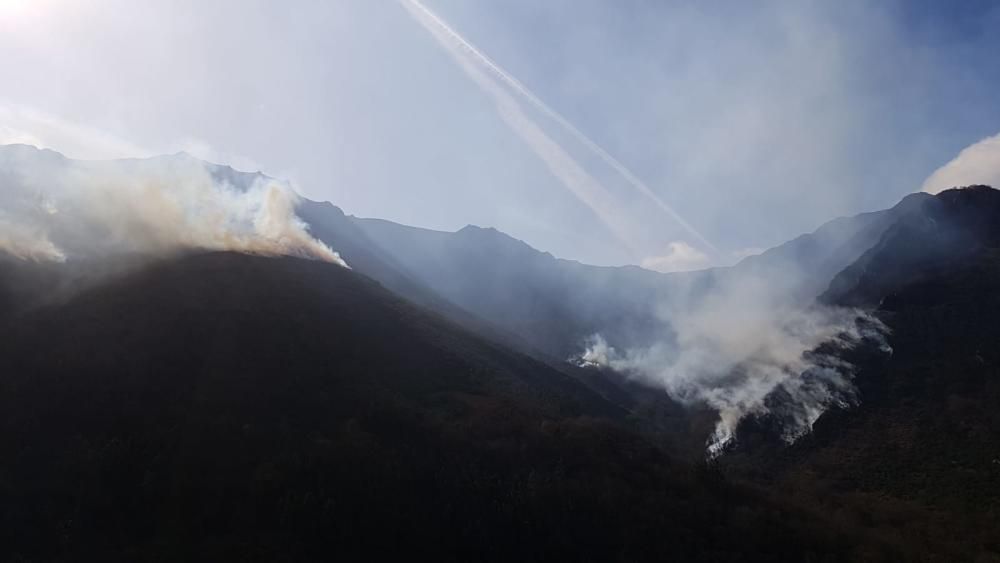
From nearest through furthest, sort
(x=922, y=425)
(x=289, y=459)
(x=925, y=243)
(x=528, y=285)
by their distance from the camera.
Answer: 1. (x=289, y=459)
2. (x=922, y=425)
3. (x=925, y=243)
4. (x=528, y=285)

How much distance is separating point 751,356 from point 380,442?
227 feet

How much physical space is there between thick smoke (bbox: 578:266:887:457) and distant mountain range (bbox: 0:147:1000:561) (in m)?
2.12

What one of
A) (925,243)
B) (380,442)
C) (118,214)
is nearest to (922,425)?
(380,442)

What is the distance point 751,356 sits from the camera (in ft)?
285

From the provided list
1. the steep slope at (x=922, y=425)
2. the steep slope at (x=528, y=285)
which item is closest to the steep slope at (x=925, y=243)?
the steep slope at (x=922, y=425)

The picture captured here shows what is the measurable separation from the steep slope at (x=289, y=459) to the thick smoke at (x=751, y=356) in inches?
1297

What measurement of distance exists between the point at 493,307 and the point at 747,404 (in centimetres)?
9108

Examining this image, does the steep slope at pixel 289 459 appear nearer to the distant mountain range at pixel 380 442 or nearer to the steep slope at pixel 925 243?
the distant mountain range at pixel 380 442

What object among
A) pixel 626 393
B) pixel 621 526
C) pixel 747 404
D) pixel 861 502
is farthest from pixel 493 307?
pixel 621 526

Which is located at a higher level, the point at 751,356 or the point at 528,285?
the point at 528,285

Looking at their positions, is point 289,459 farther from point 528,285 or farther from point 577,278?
point 577,278

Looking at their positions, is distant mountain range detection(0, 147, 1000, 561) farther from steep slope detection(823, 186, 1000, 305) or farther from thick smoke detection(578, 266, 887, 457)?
steep slope detection(823, 186, 1000, 305)

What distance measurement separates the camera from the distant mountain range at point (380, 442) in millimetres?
25375

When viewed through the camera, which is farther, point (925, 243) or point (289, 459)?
point (925, 243)
